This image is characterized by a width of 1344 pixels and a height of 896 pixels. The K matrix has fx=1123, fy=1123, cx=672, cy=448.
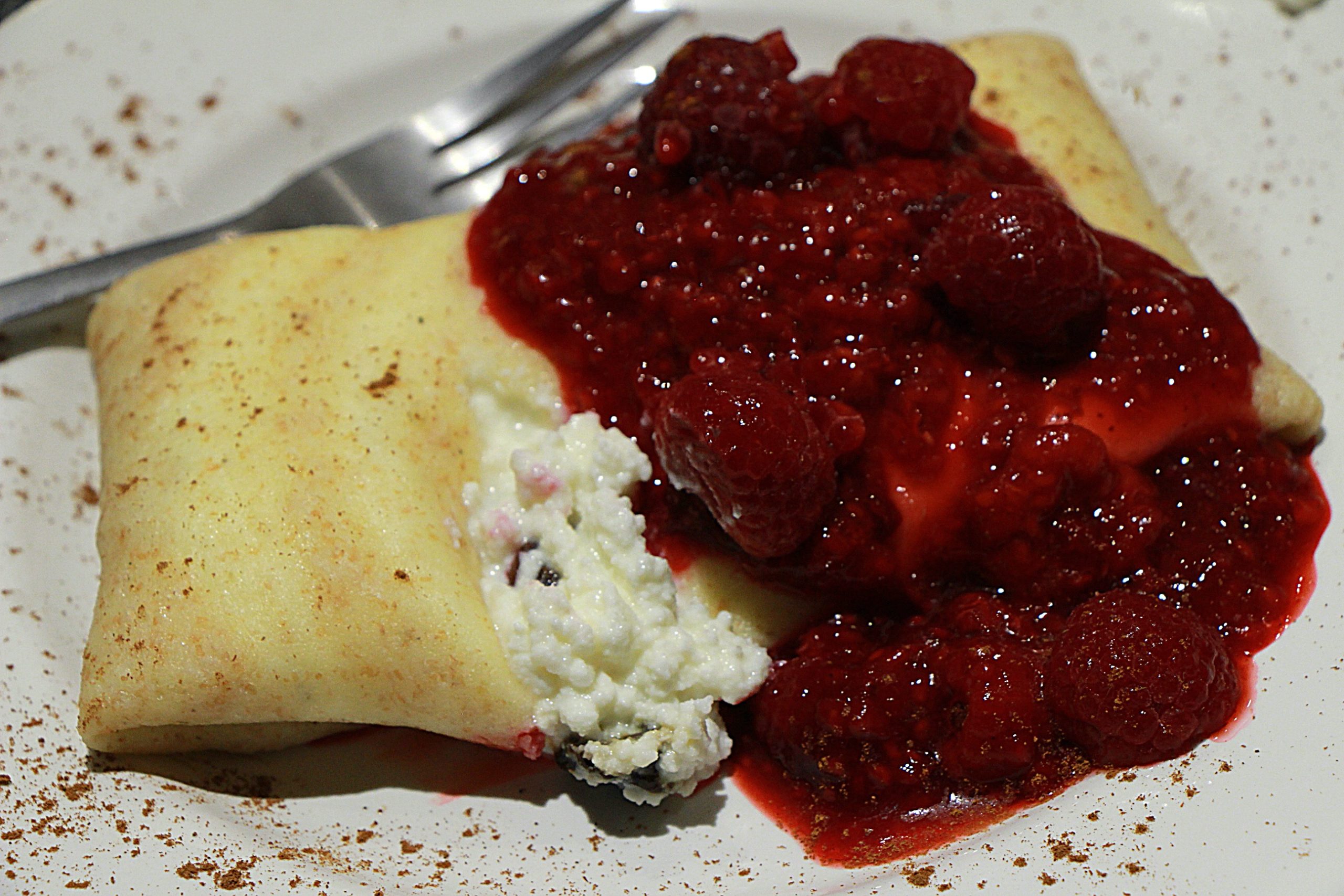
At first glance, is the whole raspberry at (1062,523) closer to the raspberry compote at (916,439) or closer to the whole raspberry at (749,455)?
the raspberry compote at (916,439)

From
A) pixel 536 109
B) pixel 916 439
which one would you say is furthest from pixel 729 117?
pixel 536 109

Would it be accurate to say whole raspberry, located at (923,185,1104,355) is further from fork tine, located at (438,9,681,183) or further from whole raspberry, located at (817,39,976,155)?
fork tine, located at (438,9,681,183)

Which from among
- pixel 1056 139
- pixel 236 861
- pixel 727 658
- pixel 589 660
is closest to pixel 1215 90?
pixel 1056 139

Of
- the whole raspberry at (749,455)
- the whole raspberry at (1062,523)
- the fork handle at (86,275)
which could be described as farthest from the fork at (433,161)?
the whole raspberry at (1062,523)

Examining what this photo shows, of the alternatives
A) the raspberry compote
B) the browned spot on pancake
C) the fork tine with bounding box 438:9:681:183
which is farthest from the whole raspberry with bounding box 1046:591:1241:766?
the fork tine with bounding box 438:9:681:183

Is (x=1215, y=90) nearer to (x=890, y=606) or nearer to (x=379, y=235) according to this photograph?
(x=890, y=606)

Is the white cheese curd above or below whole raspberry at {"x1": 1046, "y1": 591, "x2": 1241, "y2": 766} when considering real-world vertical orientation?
above
